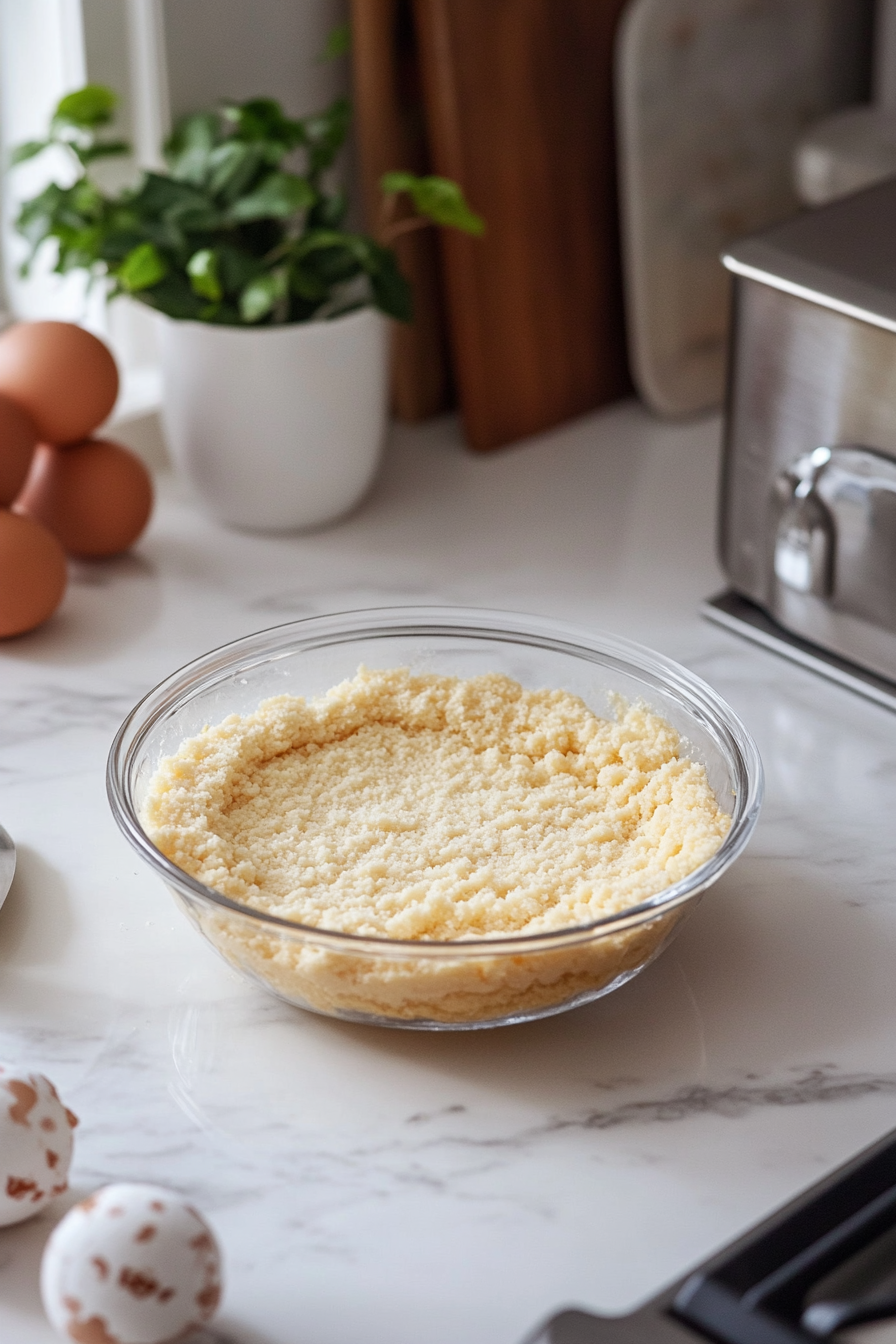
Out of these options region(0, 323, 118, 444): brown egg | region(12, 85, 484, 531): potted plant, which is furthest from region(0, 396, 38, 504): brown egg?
region(12, 85, 484, 531): potted plant

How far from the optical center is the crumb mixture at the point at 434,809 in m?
0.68

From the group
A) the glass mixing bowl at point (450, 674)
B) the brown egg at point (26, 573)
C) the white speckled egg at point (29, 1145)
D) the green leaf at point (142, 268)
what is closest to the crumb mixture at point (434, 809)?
the glass mixing bowl at point (450, 674)

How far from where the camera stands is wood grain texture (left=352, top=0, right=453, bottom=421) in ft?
3.85

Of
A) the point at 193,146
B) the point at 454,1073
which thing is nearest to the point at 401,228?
the point at 193,146

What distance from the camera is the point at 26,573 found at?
3.17 ft

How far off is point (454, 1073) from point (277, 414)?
0.57m

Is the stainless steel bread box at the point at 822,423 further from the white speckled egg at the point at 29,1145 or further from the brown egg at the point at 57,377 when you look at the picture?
the white speckled egg at the point at 29,1145

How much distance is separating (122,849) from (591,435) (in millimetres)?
647

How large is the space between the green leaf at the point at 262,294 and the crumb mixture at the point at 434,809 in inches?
12.2

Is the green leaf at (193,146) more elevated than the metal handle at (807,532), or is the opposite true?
the green leaf at (193,146)

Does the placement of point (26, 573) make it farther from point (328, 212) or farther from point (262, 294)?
point (328, 212)

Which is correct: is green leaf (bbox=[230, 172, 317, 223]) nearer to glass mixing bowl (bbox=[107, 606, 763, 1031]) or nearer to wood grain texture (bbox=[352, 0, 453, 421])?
wood grain texture (bbox=[352, 0, 453, 421])

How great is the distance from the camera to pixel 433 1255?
58cm

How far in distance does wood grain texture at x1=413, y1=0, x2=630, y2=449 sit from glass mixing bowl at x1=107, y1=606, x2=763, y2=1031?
444 mm
